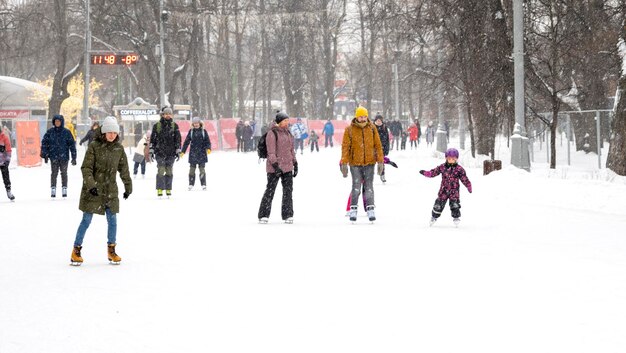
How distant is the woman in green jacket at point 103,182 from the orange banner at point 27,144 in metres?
26.6

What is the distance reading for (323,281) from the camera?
8.70 metres

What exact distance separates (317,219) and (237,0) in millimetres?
34715

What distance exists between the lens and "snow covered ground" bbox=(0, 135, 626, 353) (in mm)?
6375

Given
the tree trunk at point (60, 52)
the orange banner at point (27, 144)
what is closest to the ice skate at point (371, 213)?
the orange banner at point (27, 144)

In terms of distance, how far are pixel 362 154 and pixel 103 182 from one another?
4.74 metres

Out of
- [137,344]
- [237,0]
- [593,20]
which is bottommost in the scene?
[137,344]

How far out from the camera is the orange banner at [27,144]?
1420 inches

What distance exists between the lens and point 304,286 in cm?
844

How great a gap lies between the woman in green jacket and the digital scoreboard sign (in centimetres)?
2879

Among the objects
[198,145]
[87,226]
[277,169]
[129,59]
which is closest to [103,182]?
[87,226]

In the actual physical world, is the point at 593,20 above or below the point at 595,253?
above

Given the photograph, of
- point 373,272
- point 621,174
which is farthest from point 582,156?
point 373,272

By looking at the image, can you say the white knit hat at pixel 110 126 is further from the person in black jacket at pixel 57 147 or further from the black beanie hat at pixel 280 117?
the person in black jacket at pixel 57 147

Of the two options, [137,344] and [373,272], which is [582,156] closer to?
[373,272]
